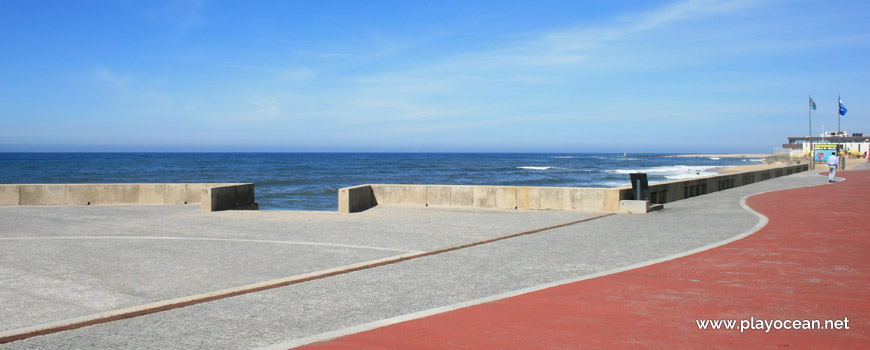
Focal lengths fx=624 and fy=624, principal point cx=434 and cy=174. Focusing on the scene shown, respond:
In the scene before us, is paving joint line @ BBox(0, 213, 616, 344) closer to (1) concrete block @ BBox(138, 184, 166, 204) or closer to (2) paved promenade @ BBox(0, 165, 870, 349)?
(2) paved promenade @ BBox(0, 165, 870, 349)

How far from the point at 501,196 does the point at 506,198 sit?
152 millimetres

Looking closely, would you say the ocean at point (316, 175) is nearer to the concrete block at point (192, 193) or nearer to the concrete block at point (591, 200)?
the concrete block at point (192, 193)

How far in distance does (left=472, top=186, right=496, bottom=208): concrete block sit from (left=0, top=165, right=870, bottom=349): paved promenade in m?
3.51

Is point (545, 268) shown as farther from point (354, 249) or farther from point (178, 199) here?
point (178, 199)

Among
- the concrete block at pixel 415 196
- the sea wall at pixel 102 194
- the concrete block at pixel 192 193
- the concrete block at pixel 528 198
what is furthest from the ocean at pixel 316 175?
the concrete block at pixel 528 198

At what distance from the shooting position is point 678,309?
5.61 metres

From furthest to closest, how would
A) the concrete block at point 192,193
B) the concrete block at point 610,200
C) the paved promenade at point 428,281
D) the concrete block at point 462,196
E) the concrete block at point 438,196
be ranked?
the concrete block at point 192,193
the concrete block at point 438,196
the concrete block at point 462,196
the concrete block at point 610,200
the paved promenade at point 428,281

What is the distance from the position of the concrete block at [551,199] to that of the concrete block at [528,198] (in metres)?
0.08

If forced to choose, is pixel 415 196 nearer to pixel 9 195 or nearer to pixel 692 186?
pixel 692 186

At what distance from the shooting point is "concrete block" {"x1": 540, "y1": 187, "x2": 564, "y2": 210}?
16.2 m

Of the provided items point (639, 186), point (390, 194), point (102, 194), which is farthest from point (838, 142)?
point (102, 194)

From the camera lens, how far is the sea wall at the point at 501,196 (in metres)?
15.8

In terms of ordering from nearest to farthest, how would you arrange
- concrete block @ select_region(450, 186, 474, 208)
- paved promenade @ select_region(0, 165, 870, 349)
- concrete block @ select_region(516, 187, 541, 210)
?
paved promenade @ select_region(0, 165, 870, 349), concrete block @ select_region(516, 187, 541, 210), concrete block @ select_region(450, 186, 474, 208)

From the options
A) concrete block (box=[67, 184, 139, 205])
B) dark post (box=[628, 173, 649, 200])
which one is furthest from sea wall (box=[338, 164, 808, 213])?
concrete block (box=[67, 184, 139, 205])
